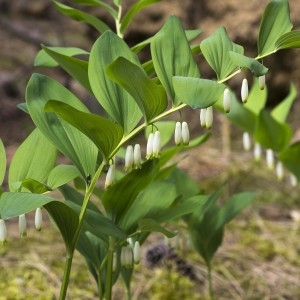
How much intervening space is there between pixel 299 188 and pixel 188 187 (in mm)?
1374

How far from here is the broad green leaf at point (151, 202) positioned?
134 centimetres

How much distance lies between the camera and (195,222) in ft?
5.51

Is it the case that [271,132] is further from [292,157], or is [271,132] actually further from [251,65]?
[251,65]

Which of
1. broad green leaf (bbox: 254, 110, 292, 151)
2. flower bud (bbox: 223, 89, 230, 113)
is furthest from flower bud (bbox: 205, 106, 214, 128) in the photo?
broad green leaf (bbox: 254, 110, 292, 151)

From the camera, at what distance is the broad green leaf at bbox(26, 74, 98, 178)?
115 cm

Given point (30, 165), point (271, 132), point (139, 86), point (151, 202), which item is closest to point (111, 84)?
point (139, 86)

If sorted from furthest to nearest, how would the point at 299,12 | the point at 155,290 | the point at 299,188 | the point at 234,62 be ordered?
the point at 299,12 < the point at 299,188 < the point at 155,290 < the point at 234,62

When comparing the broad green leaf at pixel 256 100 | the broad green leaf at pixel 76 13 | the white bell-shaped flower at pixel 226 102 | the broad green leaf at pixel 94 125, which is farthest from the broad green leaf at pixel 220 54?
the broad green leaf at pixel 256 100

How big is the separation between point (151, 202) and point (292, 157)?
0.72 m

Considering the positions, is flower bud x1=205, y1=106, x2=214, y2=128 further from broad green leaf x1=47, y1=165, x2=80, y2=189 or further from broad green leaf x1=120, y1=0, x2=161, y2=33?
broad green leaf x1=120, y1=0, x2=161, y2=33

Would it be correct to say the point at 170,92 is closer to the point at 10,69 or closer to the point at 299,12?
the point at 299,12

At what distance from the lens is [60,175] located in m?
1.17

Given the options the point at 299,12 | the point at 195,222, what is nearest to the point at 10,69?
the point at 299,12

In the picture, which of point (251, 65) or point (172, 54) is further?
point (172, 54)
